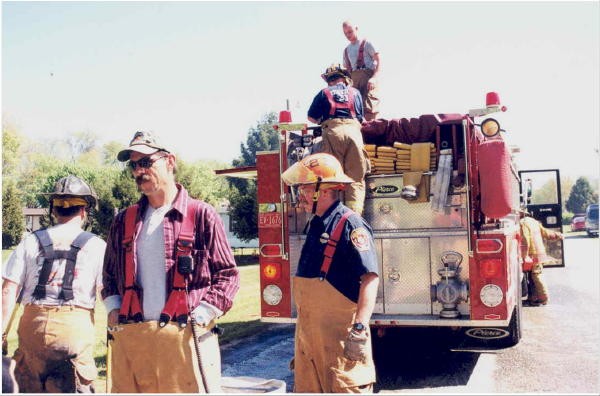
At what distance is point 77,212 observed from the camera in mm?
3930

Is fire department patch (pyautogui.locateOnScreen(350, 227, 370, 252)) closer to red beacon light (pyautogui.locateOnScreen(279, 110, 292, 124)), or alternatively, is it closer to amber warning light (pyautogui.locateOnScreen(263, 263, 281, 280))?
amber warning light (pyautogui.locateOnScreen(263, 263, 281, 280))

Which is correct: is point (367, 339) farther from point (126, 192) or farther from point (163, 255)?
point (126, 192)

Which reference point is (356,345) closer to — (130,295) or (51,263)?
(130,295)

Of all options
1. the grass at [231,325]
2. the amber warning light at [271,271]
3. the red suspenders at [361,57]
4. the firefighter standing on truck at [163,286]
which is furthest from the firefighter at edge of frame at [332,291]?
the red suspenders at [361,57]

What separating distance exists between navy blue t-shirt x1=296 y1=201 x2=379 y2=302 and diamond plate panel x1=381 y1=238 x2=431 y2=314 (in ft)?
8.48

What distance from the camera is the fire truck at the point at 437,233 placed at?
547 cm

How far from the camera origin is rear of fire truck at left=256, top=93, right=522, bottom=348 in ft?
18.0

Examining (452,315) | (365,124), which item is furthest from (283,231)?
(452,315)

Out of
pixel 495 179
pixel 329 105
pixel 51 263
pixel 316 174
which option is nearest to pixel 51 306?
pixel 51 263

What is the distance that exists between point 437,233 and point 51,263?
360 cm

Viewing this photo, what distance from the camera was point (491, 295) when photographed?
17.8 feet

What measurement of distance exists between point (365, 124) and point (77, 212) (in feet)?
10.6

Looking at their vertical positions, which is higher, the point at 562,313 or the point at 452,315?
the point at 452,315

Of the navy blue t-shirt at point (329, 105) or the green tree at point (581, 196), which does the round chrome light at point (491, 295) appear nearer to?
the navy blue t-shirt at point (329, 105)
